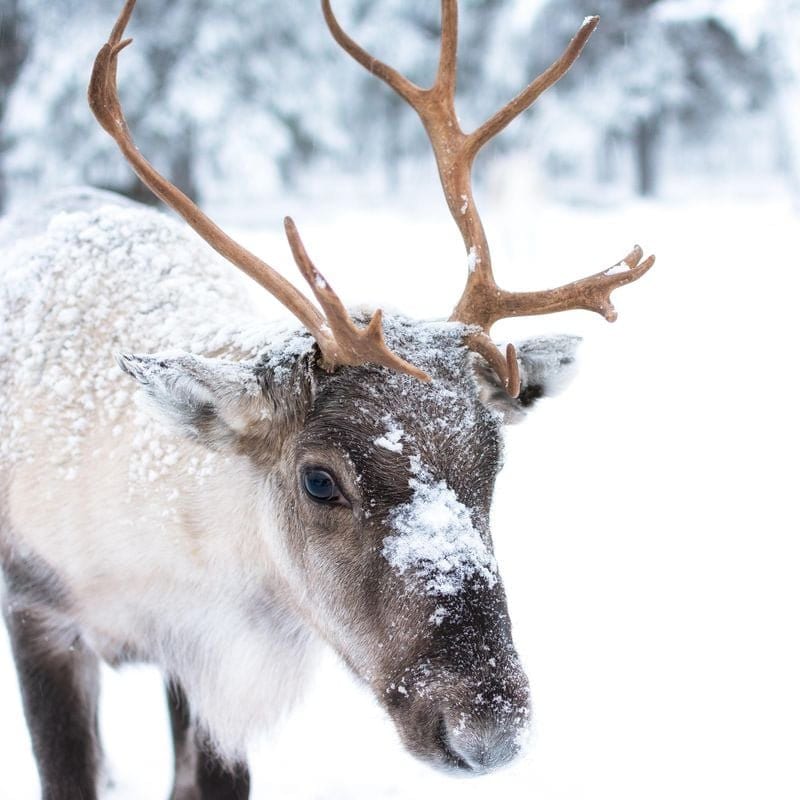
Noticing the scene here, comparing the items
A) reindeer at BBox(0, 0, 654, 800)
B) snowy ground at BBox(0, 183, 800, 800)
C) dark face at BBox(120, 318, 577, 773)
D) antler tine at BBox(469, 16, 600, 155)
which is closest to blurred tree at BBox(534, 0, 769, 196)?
snowy ground at BBox(0, 183, 800, 800)

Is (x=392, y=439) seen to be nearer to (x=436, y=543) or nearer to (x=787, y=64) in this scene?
(x=436, y=543)

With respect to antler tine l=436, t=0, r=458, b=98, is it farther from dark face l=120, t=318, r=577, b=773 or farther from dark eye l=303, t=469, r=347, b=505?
dark eye l=303, t=469, r=347, b=505

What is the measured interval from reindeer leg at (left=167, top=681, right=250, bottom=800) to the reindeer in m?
0.01

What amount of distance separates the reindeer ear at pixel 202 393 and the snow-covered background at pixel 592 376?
2.33 feet

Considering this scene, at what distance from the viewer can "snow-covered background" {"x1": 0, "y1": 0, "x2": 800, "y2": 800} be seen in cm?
384

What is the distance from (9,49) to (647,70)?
53.4 ft

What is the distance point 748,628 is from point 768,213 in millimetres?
17200

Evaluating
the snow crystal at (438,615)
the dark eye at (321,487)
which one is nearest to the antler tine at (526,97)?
the dark eye at (321,487)

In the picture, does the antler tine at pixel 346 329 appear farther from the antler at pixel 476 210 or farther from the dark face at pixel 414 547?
the antler at pixel 476 210

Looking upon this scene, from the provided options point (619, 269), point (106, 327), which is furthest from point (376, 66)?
point (106, 327)

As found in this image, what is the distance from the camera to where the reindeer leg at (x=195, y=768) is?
3.40 m

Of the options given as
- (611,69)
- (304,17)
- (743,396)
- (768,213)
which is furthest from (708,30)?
(743,396)

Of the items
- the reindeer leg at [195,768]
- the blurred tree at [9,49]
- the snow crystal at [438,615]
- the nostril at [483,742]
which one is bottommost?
the reindeer leg at [195,768]

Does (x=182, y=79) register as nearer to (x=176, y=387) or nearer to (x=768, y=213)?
(x=768, y=213)
